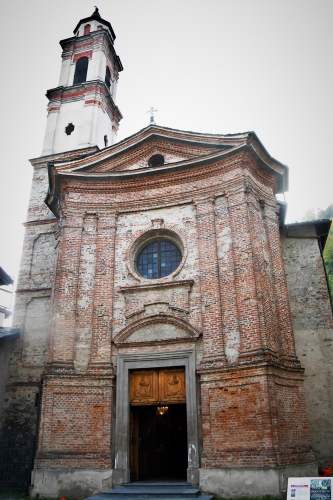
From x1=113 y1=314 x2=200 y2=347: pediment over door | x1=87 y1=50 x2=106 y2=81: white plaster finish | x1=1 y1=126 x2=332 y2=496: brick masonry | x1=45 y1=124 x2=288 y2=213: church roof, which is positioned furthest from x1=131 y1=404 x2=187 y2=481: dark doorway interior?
x1=87 y1=50 x2=106 y2=81: white plaster finish

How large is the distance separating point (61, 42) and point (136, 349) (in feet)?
58.1

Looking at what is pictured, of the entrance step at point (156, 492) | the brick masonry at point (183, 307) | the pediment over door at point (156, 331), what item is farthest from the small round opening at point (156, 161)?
the entrance step at point (156, 492)

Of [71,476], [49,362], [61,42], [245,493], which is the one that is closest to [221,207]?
[49,362]

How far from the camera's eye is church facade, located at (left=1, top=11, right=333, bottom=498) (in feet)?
37.0

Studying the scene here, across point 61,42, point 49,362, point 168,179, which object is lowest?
point 49,362

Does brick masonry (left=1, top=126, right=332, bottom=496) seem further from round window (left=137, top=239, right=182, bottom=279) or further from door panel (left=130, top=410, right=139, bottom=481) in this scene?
door panel (left=130, top=410, right=139, bottom=481)

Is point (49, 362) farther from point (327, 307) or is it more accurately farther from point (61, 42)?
point (61, 42)

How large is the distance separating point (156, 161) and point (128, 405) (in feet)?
27.6

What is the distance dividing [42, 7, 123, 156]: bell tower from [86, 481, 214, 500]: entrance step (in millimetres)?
13807

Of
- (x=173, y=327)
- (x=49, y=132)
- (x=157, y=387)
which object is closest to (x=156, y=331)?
(x=173, y=327)

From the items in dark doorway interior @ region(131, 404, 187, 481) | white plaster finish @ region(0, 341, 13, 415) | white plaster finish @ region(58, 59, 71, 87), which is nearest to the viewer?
dark doorway interior @ region(131, 404, 187, 481)

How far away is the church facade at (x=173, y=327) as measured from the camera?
444 inches

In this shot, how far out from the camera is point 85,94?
20.8 m

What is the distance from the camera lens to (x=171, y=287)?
43.4 feet
